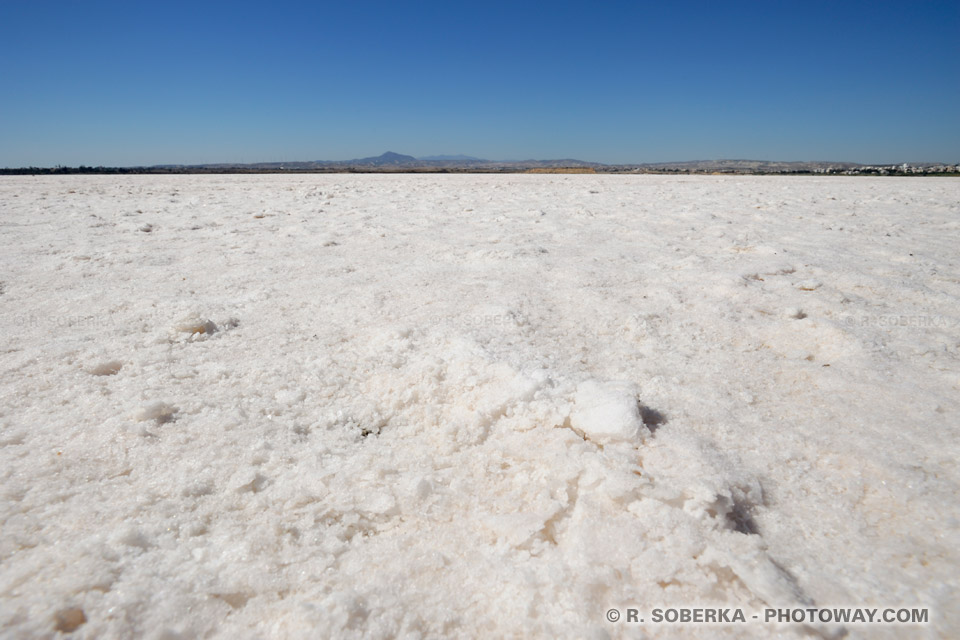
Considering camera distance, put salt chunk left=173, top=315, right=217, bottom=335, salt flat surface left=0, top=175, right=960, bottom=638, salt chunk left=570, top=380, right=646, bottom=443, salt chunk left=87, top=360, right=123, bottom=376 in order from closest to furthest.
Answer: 1. salt flat surface left=0, top=175, right=960, bottom=638
2. salt chunk left=570, top=380, right=646, bottom=443
3. salt chunk left=87, top=360, right=123, bottom=376
4. salt chunk left=173, top=315, right=217, bottom=335

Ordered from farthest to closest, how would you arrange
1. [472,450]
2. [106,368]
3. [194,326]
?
1. [194,326]
2. [106,368]
3. [472,450]

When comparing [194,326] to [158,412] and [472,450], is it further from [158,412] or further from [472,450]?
[472,450]

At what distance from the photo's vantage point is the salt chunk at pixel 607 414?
4.55 feet

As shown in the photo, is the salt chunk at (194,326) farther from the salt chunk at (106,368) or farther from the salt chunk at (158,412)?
the salt chunk at (158,412)

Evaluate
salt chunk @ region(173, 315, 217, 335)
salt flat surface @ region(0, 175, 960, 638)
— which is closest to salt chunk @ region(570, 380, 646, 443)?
salt flat surface @ region(0, 175, 960, 638)

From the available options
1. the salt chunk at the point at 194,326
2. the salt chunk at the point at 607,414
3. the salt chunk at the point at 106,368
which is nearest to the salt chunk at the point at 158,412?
the salt chunk at the point at 106,368

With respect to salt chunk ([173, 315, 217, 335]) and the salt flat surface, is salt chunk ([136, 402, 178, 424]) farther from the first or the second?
salt chunk ([173, 315, 217, 335])

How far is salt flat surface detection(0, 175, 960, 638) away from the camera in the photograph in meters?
0.99

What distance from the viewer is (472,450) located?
1.42m

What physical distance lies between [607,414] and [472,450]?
0.41m

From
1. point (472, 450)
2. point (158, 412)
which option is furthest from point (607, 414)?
point (158, 412)

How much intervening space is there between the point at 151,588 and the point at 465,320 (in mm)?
1445

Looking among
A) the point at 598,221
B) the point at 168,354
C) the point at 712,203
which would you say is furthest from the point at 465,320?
the point at 712,203

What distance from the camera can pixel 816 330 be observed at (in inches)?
79.4
